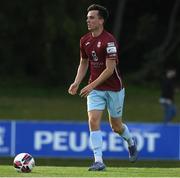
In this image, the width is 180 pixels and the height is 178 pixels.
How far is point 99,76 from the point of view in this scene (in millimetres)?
11500

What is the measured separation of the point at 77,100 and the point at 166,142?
701 inches

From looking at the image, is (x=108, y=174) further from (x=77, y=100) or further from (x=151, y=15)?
(x=151, y=15)

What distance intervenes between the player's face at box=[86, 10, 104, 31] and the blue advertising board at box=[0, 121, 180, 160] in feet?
23.3

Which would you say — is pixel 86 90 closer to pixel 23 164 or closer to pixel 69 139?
pixel 23 164

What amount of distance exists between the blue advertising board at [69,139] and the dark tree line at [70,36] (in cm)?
1901

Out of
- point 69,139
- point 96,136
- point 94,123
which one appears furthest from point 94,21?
point 69,139

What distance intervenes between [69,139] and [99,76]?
720 cm

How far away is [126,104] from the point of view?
34.9m

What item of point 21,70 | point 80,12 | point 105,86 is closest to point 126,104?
point 80,12

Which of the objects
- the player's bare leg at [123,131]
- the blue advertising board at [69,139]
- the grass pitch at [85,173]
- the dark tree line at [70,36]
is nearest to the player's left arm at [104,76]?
the player's bare leg at [123,131]

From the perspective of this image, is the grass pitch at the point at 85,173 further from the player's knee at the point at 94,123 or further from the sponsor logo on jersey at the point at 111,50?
the sponsor logo on jersey at the point at 111,50

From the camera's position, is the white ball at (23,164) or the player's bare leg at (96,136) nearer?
the white ball at (23,164)

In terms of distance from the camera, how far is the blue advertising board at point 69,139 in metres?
18.5

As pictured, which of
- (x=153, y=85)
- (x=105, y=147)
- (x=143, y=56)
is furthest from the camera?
(x=143, y=56)
